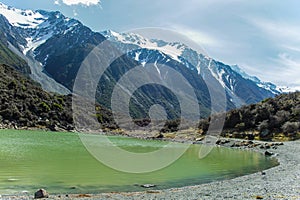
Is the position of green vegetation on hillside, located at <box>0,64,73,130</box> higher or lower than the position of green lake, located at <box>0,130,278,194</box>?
higher

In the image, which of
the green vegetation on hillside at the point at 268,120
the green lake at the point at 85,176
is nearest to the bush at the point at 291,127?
the green vegetation on hillside at the point at 268,120

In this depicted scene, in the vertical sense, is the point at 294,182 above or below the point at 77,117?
below

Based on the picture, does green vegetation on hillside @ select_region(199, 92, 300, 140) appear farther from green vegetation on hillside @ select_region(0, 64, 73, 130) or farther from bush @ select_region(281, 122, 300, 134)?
green vegetation on hillside @ select_region(0, 64, 73, 130)

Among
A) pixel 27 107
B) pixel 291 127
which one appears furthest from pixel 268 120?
pixel 27 107

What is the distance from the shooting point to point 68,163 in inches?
1737

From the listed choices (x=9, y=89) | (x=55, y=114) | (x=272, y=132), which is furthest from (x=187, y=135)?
(x=9, y=89)

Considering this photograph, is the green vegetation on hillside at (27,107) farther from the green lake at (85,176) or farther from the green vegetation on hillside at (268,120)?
the green lake at (85,176)

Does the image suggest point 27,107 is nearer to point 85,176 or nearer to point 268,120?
point 268,120

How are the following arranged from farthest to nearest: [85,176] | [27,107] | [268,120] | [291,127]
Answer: [27,107] < [268,120] < [291,127] < [85,176]

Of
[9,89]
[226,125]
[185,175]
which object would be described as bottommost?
[185,175]

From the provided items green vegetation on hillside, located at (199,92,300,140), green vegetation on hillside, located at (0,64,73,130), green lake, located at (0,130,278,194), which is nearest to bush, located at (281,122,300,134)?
green vegetation on hillside, located at (199,92,300,140)

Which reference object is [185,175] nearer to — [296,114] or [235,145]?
[235,145]

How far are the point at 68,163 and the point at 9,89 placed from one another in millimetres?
118925

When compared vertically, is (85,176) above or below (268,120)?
below
